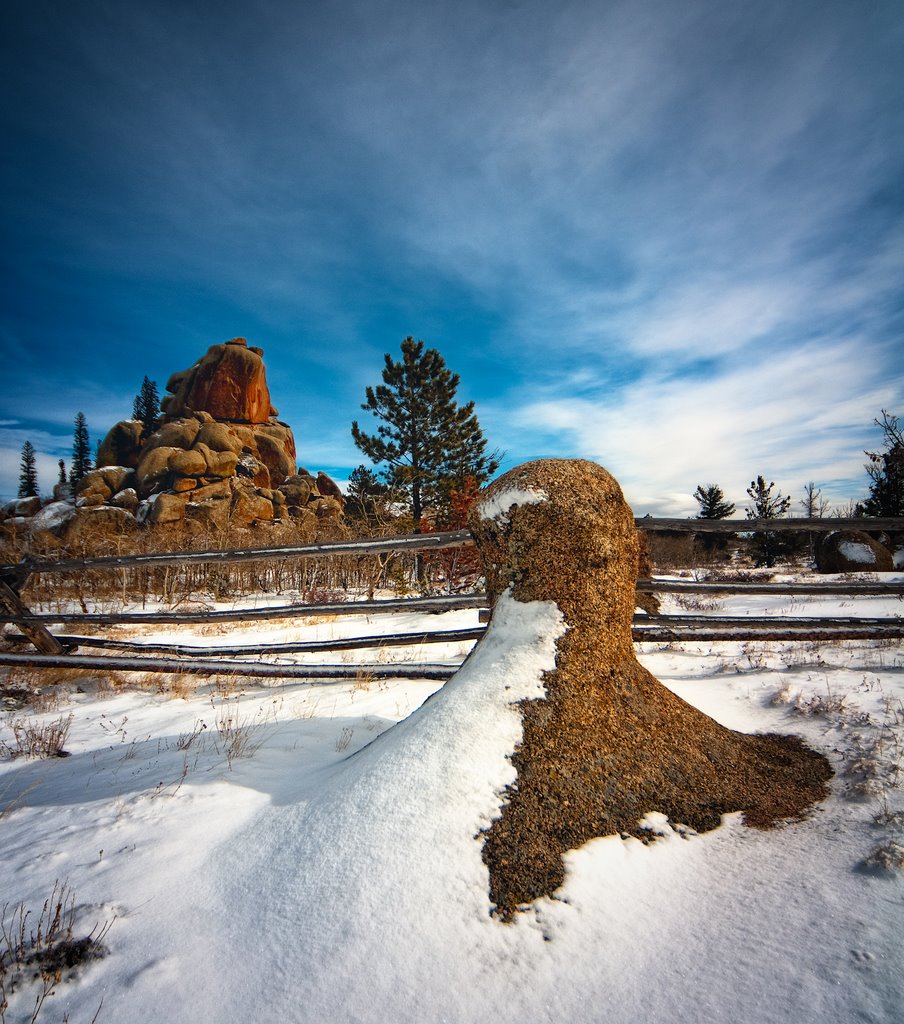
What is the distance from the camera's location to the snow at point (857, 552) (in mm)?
15797

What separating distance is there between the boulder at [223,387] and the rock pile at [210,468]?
0.12 meters

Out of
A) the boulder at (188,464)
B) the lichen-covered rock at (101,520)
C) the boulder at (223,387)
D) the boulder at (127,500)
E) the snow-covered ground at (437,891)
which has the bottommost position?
the snow-covered ground at (437,891)

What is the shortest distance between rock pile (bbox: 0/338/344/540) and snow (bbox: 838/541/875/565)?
22160mm

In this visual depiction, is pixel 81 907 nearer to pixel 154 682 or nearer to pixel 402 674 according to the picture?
pixel 402 674

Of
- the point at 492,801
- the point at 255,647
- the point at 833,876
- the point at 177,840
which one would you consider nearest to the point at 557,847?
the point at 492,801

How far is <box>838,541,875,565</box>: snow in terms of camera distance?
15.8 metres

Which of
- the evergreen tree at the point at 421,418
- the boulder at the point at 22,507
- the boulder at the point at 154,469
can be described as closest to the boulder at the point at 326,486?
the boulder at the point at 154,469

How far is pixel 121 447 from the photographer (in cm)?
5400

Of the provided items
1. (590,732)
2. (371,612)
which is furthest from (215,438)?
(590,732)

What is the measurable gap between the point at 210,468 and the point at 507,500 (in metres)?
46.5

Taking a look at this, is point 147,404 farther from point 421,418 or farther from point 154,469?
point 421,418

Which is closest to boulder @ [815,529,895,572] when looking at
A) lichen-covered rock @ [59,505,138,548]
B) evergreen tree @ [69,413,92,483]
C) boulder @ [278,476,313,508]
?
lichen-covered rock @ [59,505,138,548]

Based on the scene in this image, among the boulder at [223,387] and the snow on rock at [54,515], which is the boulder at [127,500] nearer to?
the snow on rock at [54,515]

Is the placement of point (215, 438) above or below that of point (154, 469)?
above
